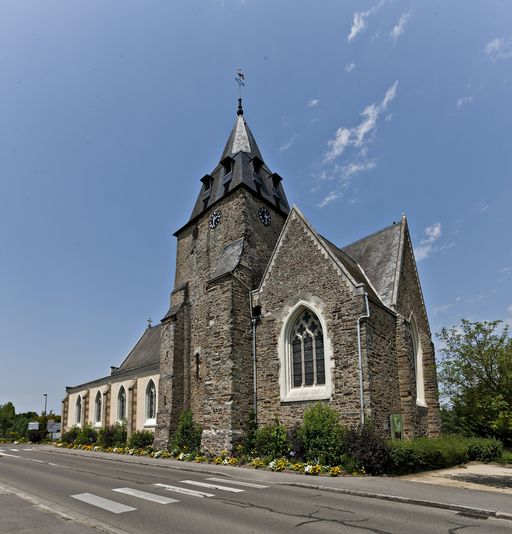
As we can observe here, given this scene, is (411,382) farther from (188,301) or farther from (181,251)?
(181,251)

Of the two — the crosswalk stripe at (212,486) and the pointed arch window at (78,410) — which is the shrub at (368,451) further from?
the pointed arch window at (78,410)

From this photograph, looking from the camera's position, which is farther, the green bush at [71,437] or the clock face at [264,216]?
the green bush at [71,437]

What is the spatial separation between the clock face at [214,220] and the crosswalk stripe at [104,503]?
54.6ft

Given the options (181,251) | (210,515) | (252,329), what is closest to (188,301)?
(181,251)

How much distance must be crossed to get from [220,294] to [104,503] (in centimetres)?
1193

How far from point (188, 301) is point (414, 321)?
1185 cm

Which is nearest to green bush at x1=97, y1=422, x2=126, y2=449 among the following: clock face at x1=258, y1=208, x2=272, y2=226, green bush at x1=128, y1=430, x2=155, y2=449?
green bush at x1=128, y1=430, x2=155, y2=449

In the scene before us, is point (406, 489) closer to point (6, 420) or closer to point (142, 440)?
point (142, 440)

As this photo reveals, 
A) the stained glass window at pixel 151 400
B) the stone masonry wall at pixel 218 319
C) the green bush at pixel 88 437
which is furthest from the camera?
the green bush at pixel 88 437

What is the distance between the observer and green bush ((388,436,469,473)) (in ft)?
44.4

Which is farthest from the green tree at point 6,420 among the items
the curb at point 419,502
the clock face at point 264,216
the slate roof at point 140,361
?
the curb at point 419,502

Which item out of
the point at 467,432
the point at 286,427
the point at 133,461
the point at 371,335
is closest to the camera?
the point at 371,335

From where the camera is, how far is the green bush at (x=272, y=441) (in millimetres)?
16469

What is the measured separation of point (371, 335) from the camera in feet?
52.6
